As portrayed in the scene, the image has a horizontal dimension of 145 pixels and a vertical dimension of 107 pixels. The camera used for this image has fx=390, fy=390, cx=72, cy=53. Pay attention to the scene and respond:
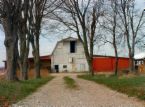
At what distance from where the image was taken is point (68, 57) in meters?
80.2

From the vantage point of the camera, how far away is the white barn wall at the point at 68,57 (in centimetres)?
7919

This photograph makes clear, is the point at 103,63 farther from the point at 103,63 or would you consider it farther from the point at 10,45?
the point at 10,45

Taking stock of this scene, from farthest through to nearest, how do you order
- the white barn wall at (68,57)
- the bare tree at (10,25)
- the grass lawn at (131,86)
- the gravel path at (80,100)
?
1. the white barn wall at (68,57)
2. the bare tree at (10,25)
3. the grass lawn at (131,86)
4. the gravel path at (80,100)

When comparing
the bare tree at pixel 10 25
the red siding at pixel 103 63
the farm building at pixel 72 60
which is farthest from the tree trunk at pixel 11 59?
the red siding at pixel 103 63

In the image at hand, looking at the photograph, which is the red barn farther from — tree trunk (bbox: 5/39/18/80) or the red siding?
tree trunk (bbox: 5/39/18/80)

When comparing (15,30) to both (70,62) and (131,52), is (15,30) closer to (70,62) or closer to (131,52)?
(131,52)

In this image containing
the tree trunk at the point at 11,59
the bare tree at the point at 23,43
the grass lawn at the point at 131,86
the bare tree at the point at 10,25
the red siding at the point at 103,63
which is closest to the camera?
the grass lawn at the point at 131,86

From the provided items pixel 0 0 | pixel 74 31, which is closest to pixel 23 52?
pixel 0 0

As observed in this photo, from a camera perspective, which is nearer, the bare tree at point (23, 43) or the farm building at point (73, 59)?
the bare tree at point (23, 43)

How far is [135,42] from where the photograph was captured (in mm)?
54062

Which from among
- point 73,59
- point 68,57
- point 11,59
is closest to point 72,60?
point 73,59

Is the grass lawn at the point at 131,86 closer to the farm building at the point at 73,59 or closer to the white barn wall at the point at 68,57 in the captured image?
the white barn wall at the point at 68,57

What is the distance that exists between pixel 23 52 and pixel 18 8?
9518 millimetres

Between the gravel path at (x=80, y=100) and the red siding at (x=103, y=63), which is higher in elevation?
the red siding at (x=103, y=63)
